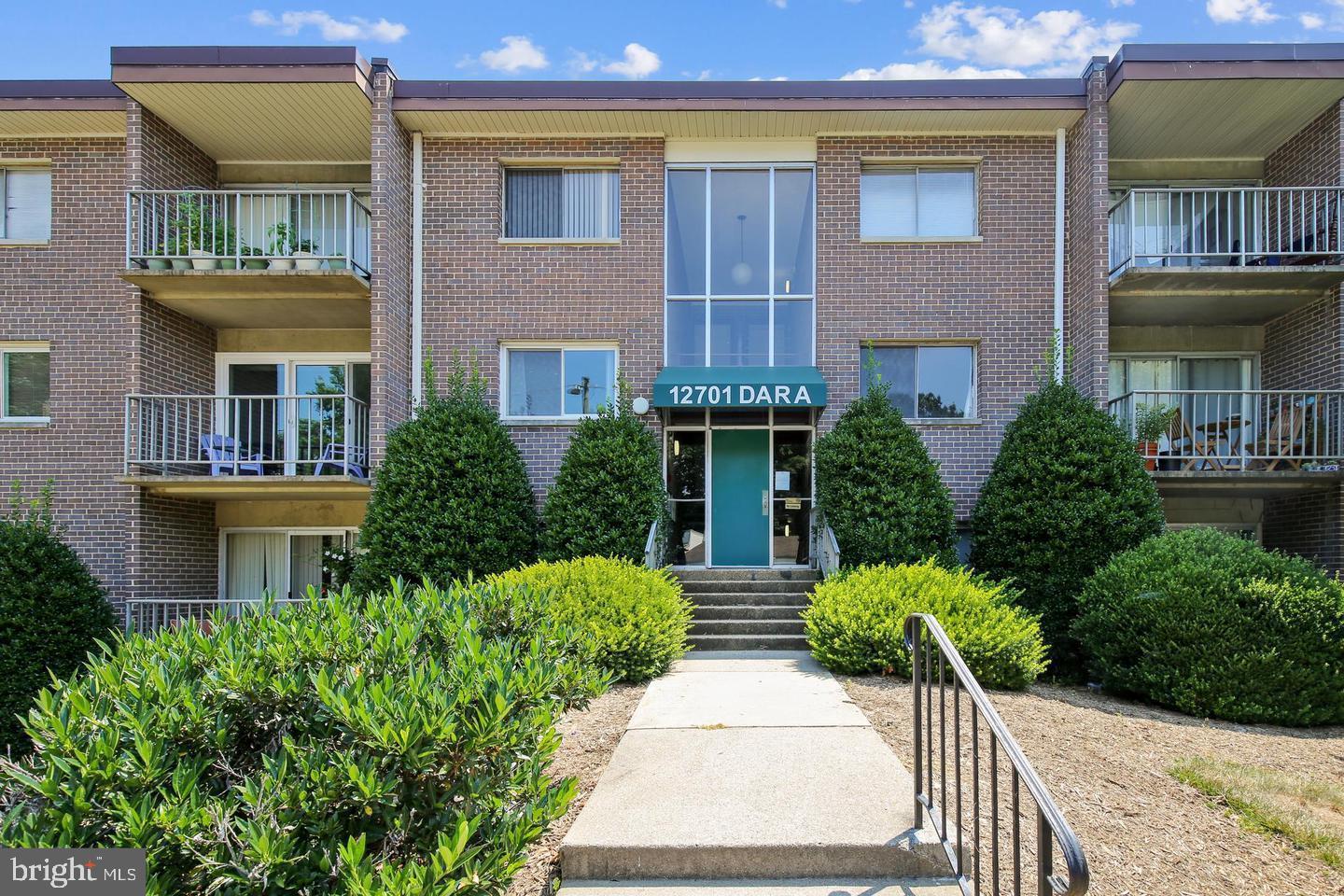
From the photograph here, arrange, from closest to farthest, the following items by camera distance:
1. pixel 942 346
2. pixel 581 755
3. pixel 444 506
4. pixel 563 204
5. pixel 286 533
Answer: pixel 581 755
pixel 444 506
pixel 942 346
pixel 563 204
pixel 286 533

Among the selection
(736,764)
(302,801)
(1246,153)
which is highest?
(1246,153)

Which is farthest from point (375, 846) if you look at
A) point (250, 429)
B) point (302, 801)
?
point (250, 429)

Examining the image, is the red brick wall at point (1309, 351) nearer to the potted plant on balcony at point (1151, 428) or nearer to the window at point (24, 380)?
the potted plant on balcony at point (1151, 428)

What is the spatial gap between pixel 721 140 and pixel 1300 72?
8.10m

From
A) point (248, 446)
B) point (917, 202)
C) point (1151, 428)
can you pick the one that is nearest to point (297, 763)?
point (248, 446)

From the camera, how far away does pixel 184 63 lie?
11.3 m

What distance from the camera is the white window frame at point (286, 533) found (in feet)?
43.9

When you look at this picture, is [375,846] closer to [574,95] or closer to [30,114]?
[574,95]

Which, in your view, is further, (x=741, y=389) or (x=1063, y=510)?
(x=741, y=389)

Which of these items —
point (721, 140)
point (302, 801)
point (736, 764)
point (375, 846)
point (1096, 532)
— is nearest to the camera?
point (302, 801)

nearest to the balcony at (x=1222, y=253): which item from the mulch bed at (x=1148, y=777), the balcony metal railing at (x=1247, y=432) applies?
the balcony metal railing at (x=1247, y=432)

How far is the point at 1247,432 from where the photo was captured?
12727 millimetres

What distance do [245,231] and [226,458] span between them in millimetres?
3913

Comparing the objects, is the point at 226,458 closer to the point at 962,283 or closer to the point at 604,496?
the point at 604,496
